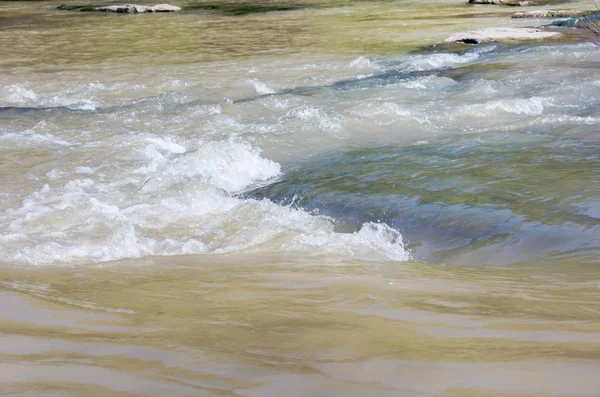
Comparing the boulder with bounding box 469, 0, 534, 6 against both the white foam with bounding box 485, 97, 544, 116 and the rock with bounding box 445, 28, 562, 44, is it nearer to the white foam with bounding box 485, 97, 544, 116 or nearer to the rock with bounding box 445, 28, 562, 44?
the rock with bounding box 445, 28, 562, 44

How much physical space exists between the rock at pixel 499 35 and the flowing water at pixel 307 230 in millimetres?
1597

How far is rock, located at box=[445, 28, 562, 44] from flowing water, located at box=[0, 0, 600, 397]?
160 cm

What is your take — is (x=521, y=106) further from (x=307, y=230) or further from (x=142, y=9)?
(x=142, y=9)

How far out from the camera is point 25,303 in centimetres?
324

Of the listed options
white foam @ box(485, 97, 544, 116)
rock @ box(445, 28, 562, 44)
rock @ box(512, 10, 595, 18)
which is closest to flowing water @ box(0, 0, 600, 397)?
white foam @ box(485, 97, 544, 116)

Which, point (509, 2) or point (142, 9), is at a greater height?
point (509, 2)

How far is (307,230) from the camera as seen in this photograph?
212 inches

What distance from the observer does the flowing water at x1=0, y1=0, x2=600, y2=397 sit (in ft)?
7.95

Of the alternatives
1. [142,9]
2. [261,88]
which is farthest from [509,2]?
[261,88]

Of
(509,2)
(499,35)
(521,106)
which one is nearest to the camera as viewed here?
(521,106)

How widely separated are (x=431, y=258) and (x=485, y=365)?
262 cm

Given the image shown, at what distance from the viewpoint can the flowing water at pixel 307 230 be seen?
7.95 feet

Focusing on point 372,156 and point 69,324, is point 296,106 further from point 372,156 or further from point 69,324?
point 69,324

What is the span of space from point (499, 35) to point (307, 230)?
41.8 feet
